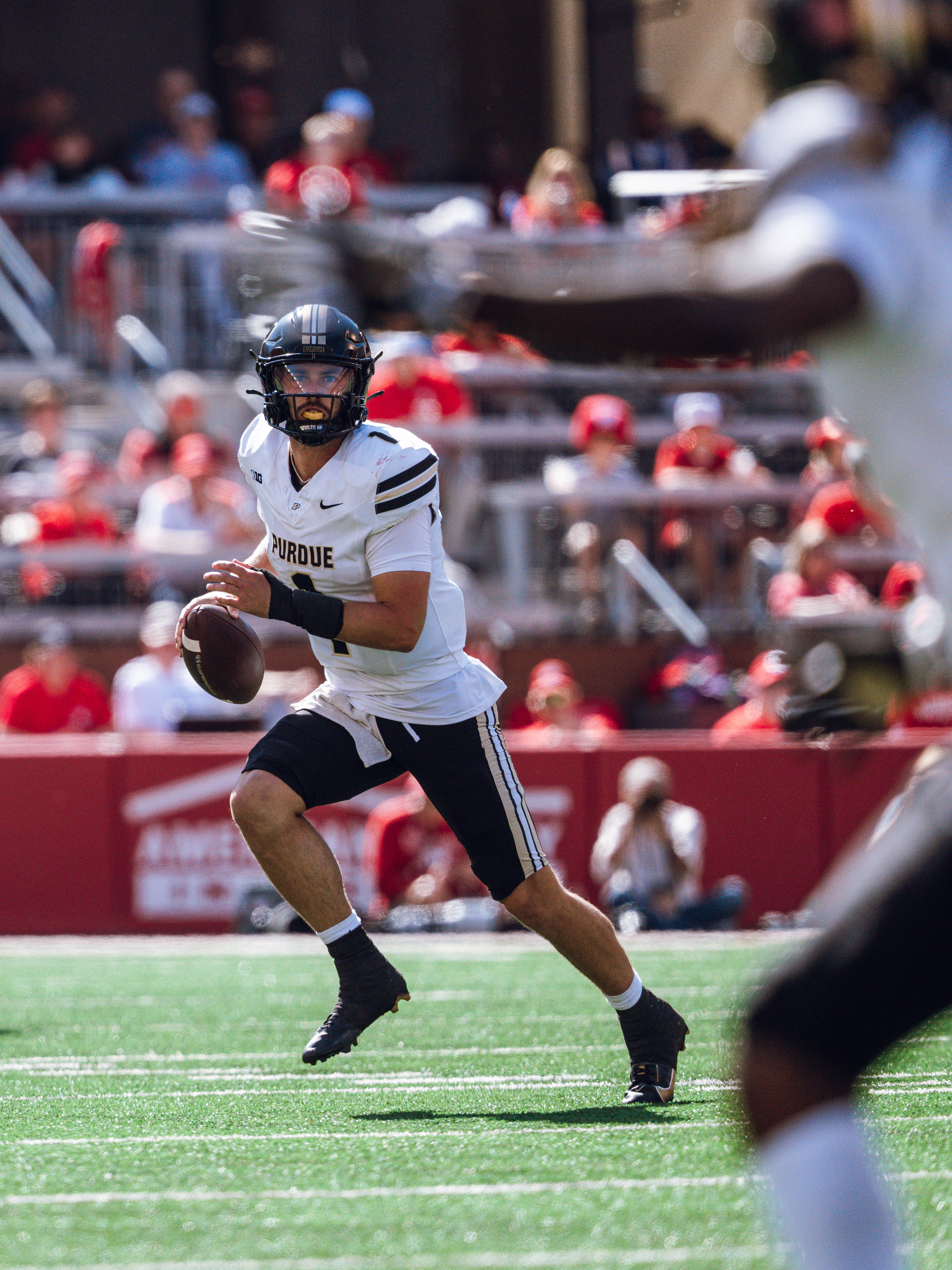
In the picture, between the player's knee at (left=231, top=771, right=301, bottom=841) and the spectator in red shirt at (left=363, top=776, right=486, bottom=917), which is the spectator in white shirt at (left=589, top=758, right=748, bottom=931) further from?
the player's knee at (left=231, top=771, right=301, bottom=841)

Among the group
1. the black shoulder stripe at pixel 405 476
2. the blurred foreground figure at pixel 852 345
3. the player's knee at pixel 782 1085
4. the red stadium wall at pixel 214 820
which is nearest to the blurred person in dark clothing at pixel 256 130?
the red stadium wall at pixel 214 820

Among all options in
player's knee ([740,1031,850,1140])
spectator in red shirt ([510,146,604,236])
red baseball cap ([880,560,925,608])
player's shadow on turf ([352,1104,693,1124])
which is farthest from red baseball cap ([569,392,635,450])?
player's knee ([740,1031,850,1140])

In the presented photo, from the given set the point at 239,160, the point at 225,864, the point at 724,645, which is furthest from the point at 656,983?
the point at 239,160

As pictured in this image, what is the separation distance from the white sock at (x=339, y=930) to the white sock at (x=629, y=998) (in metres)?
0.64

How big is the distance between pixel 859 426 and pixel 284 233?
786 millimetres

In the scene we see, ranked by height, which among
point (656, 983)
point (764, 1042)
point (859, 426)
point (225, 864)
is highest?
point (859, 426)

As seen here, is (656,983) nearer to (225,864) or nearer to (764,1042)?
(225,864)

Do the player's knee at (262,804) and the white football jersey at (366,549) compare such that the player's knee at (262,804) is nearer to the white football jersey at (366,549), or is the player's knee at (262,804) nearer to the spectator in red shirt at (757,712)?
the white football jersey at (366,549)

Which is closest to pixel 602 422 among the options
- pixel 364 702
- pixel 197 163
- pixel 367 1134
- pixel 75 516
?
pixel 75 516

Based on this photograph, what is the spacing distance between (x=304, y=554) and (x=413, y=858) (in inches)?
219

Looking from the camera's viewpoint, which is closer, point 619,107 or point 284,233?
point 284,233

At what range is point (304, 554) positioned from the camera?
4891mm

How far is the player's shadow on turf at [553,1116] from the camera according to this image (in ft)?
14.4

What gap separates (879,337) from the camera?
2346 millimetres
